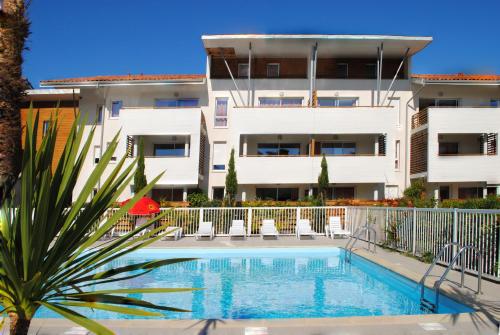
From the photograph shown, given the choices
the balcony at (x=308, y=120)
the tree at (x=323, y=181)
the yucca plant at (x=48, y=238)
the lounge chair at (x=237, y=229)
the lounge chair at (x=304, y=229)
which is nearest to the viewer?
the yucca plant at (x=48, y=238)

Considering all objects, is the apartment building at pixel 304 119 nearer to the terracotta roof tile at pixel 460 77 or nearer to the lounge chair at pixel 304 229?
the terracotta roof tile at pixel 460 77

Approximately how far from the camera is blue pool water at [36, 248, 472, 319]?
7.58 m

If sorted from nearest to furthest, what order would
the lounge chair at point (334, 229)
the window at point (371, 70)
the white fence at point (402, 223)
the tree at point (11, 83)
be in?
the tree at point (11, 83) → the white fence at point (402, 223) → the lounge chair at point (334, 229) → the window at point (371, 70)

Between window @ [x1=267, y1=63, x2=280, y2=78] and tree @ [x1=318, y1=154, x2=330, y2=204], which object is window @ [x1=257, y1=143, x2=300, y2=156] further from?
window @ [x1=267, y1=63, x2=280, y2=78]

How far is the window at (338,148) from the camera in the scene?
982 inches

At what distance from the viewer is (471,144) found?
25.0m

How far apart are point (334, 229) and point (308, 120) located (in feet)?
27.9

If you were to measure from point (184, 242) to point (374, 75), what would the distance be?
17483 millimetres

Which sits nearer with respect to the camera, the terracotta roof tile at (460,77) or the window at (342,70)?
the terracotta roof tile at (460,77)

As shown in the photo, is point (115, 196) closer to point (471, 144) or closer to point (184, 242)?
point (184, 242)

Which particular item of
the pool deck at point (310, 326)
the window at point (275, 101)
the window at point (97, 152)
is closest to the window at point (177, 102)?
the window at point (275, 101)

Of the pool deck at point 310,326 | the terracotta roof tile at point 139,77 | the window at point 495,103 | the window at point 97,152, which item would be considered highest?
the terracotta roof tile at point 139,77

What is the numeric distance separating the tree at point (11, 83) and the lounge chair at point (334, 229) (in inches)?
550

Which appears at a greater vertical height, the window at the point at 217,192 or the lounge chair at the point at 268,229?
the window at the point at 217,192
